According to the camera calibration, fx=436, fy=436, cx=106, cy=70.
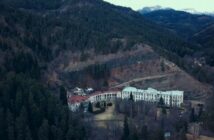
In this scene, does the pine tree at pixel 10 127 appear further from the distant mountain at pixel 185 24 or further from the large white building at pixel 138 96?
the distant mountain at pixel 185 24

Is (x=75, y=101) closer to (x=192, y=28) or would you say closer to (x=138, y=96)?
(x=138, y=96)

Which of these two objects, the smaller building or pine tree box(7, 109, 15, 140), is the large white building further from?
pine tree box(7, 109, 15, 140)

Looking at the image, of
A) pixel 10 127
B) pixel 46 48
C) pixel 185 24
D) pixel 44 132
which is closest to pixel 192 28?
pixel 185 24

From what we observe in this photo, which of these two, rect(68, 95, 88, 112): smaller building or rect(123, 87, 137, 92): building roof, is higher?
rect(123, 87, 137, 92): building roof

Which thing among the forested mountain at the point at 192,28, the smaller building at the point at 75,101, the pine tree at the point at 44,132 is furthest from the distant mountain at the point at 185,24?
the pine tree at the point at 44,132

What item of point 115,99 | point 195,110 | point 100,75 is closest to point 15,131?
point 115,99

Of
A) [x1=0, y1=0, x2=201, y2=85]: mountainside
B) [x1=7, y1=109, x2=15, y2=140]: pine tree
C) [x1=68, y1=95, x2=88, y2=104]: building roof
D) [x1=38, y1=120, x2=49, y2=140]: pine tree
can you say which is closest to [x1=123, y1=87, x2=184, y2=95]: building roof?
[x1=68, y1=95, x2=88, y2=104]: building roof

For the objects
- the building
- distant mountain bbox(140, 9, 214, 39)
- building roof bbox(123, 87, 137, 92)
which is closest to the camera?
the building
